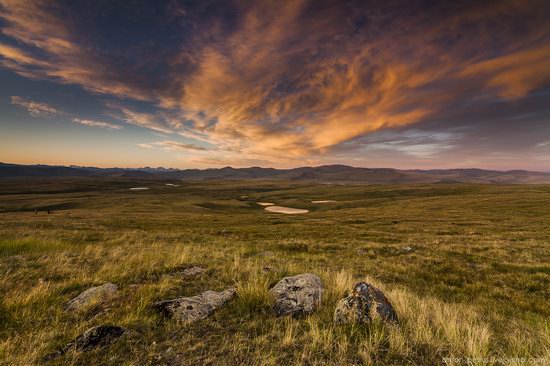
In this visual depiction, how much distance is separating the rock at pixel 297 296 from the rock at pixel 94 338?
9.99ft

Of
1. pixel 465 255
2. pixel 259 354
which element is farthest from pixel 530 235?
pixel 259 354

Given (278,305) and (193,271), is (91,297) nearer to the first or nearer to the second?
(193,271)

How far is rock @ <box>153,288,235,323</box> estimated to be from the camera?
5.24 meters

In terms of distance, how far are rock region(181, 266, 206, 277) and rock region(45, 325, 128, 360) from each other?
159 inches

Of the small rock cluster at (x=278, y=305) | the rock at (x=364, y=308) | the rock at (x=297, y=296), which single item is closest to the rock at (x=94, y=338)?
the small rock cluster at (x=278, y=305)

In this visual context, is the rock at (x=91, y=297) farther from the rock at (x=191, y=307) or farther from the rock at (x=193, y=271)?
the rock at (x=193, y=271)

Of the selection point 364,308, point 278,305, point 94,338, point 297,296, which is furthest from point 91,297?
point 364,308

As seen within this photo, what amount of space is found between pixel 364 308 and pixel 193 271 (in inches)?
238

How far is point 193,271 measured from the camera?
898cm

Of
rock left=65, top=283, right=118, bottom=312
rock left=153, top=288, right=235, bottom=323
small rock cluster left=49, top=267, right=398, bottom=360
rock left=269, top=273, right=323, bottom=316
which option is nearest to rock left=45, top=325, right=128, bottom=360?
small rock cluster left=49, top=267, right=398, bottom=360

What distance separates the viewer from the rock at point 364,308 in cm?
504

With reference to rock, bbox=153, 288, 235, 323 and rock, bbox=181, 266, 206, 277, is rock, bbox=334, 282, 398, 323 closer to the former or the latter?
rock, bbox=153, 288, 235, 323

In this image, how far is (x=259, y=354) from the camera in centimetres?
400

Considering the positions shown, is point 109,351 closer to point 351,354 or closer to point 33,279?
point 351,354
